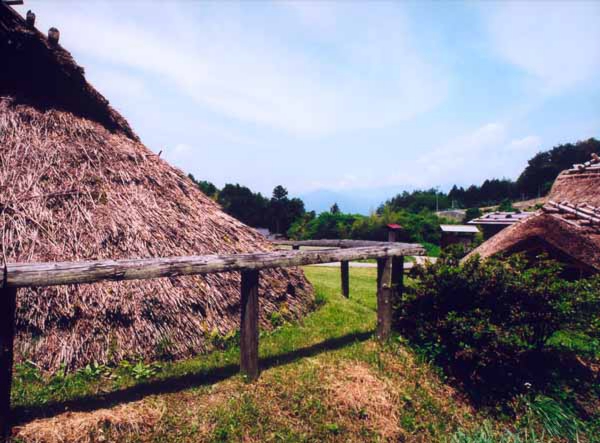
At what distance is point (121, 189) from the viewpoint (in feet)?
20.3

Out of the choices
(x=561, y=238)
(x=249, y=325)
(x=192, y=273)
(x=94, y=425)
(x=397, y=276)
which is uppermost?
(x=561, y=238)

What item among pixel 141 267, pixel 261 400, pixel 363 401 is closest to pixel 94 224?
pixel 141 267

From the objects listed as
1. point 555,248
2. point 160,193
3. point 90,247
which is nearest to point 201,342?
point 90,247

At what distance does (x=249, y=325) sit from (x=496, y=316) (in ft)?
12.4

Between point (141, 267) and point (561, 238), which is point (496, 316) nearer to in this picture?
point (561, 238)

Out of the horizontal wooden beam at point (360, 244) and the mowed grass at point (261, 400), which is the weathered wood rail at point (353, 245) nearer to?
the horizontal wooden beam at point (360, 244)

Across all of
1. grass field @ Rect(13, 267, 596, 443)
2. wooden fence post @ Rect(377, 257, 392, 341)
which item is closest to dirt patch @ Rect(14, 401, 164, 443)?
grass field @ Rect(13, 267, 596, 443)

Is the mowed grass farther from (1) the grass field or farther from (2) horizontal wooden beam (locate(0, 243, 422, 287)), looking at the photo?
(2) horizontal wooden beam (locate(0, 243, 422, 287))

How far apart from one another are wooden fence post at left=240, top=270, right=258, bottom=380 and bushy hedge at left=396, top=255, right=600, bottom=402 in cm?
286

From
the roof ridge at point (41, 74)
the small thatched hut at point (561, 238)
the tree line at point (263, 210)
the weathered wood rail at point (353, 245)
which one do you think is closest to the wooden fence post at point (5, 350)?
the weathered wood rail at point (353, 245)

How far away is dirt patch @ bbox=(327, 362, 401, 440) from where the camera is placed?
14.3ft

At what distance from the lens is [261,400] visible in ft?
14.3

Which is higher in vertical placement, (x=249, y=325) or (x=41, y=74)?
(x=41, y=74)

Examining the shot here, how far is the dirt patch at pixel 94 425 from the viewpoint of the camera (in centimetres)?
335
